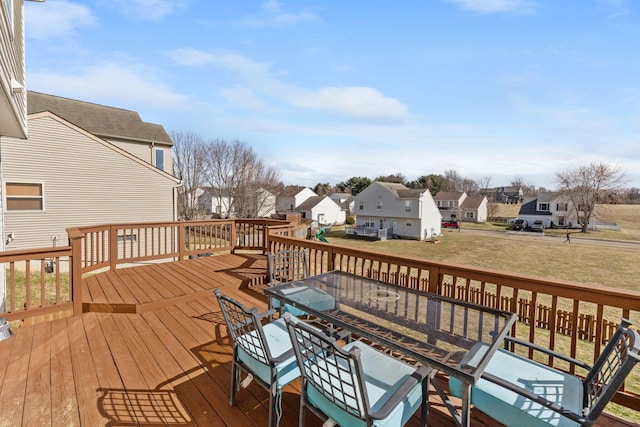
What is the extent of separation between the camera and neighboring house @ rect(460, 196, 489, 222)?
44781 mm

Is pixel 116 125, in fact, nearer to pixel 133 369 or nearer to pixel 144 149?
pixel 144 149

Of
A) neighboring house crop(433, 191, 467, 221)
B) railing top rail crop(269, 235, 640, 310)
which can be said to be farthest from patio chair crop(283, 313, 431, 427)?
neighboring house crop(433, 191, 467, 221)

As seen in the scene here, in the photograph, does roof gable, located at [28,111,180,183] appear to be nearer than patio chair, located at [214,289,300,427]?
No

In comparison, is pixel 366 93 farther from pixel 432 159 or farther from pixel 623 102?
pixel 432 159

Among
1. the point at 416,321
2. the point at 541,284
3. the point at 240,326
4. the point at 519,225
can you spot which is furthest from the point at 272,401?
the point at 519,225

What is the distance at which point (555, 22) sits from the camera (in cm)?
683

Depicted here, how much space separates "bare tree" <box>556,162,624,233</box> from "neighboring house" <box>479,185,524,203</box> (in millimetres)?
24815

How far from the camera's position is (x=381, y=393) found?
1712 millimetres

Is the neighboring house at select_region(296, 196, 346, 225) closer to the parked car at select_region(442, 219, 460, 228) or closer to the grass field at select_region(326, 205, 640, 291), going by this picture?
the grass field at select_region(326, 205, 640, 291)

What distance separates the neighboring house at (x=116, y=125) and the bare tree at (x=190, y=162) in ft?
20.3

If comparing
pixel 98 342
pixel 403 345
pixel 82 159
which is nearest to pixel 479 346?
pixel 403 345

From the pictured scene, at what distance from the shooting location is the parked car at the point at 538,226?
36450 millimetres

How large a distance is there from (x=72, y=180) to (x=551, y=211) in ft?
160

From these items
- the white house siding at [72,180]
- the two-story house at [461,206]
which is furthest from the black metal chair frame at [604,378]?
the two-story house at [461,206]
